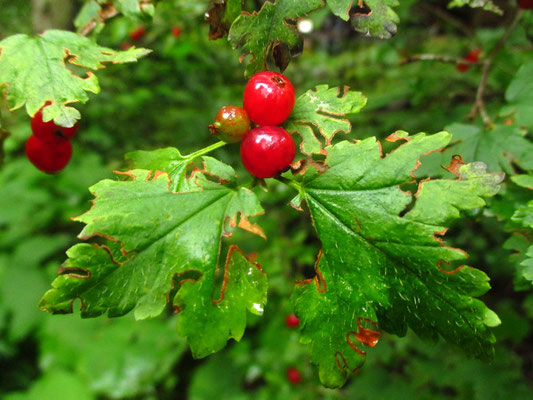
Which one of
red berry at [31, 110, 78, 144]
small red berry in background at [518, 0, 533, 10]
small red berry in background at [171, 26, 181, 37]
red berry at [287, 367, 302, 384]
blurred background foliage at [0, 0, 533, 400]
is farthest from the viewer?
small red berry in background at [171, 26, 181, 37]

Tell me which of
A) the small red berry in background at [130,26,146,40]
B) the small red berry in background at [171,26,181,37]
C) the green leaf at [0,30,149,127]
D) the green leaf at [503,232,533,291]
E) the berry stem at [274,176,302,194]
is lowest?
the small red berry in background at [130,26,146,40]

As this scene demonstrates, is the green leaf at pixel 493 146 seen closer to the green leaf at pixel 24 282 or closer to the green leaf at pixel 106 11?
the green leaf at pixel 106 11

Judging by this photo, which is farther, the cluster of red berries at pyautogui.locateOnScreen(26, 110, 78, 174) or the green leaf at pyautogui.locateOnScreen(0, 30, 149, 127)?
the cluster of red berries at pyautogui.locateOnScreen(26, 110, 78, 174)

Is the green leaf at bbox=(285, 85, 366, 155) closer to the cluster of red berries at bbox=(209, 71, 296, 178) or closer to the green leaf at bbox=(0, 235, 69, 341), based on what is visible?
the cluster of red berries at bbox=(209, 71, 296, 178)

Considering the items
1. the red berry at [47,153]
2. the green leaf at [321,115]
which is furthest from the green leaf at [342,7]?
the red berry at [47,153]

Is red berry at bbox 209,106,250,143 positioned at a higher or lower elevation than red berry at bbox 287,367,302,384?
higher

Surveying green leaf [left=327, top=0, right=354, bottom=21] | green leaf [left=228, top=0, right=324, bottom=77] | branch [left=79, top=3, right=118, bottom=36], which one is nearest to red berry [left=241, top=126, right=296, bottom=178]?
green leaf [left=228, top=0, right=324, bottom=77]

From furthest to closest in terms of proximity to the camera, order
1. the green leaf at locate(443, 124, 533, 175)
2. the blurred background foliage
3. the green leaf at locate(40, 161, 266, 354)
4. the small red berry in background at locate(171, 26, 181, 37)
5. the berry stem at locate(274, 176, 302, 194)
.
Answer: the small red berry in background at locate(171, 26, 181, 37), the blurred background foliage, the green leaf at locate(443, 124, 533, 175), the berry stem at locate(274, 176, 302, 194), the green leaf at locate(40, 161, 266, 354)

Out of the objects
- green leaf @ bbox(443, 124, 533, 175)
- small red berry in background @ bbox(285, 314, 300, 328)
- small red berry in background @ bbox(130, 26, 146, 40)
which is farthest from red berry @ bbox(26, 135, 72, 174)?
small red berry in background @ bbox(130, 26, 146, 40)
